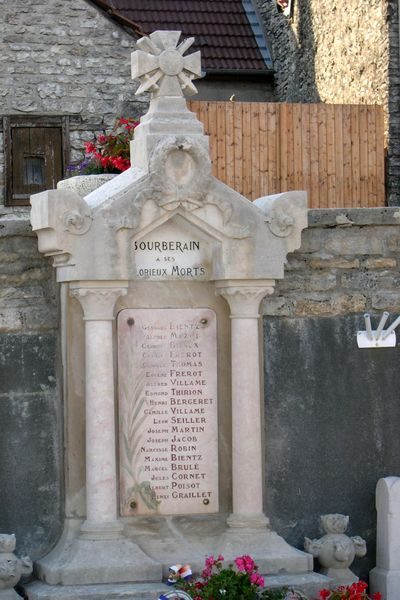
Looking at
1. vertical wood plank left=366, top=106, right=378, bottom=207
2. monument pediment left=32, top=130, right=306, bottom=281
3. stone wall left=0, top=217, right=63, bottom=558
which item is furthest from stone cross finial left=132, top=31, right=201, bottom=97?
vertical wood plank left=366, top=106, right=378, bottom=207

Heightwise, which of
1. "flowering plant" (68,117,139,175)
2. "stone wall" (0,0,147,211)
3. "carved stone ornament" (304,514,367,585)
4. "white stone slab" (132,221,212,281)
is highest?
"stone wall" (0,0,147,211)

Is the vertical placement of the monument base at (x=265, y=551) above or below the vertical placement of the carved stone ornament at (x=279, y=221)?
below

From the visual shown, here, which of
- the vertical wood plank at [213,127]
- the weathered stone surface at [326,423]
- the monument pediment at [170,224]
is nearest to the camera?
the monument pediment at [170,224]

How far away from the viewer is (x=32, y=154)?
16.8m

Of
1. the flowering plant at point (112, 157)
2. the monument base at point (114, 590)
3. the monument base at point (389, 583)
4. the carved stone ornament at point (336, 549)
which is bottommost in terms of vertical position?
the monument base at point (389, 583)

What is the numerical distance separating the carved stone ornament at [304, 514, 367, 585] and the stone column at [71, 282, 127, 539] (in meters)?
1.34

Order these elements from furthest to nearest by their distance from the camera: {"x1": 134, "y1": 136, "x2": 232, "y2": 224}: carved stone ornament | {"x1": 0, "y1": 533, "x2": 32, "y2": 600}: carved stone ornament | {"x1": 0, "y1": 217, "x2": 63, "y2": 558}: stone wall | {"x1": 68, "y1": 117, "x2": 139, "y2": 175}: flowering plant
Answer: {"x1": 68, "y1": 117, "x2": 139, "y2": 175}: flowering plant
{"x1": 0, "y1": 217, "x2": 63, "y2": 558}: stone wall
{"x1": 134, "y1": 136, "x2": 232, "y2": 224}: carved stone ornament
{"x1": 0, "y1": 533, "x2": 32, "y2": 600}: carved stone ornament

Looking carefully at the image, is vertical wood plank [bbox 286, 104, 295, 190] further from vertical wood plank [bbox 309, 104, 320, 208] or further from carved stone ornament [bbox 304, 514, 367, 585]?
carved stone ornament [bbox 304, 514, 367, 585]

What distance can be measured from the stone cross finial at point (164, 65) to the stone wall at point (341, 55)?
697cm

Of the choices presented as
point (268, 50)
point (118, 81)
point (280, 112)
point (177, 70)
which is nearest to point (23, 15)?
point (118, 81)

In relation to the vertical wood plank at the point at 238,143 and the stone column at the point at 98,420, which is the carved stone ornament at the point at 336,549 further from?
the vertical wood plank at the point at 238,143

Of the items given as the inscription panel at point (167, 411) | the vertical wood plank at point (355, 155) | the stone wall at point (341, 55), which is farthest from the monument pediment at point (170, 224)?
the stone wall at point (341, 55)

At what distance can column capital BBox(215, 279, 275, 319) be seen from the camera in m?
9.44

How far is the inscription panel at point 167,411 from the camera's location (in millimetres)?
9391
